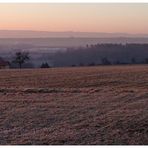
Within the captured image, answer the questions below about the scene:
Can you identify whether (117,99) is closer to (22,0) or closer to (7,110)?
(7,110)

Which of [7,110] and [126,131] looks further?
[7,110]

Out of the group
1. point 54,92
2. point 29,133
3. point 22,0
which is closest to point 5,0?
point 22,0

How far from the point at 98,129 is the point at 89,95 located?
6.19 m

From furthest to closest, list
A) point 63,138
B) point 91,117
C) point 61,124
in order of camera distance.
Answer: point 91,117 < point 61,124 < point 63,138

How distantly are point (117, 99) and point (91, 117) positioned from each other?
358 centimetres

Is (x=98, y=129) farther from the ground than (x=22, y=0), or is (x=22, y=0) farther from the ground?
(x=22, y=0)

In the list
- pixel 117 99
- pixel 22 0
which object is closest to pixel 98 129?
pixel 22 0

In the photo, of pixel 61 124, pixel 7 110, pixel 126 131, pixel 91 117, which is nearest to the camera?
pixel 126 131

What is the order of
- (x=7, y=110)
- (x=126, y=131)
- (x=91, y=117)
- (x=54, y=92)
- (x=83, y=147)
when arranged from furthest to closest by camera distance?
(x=54, y=92)
(x=7, y=110)
(x=91, y=117)
(x=126, y=131)
(x=83, y=147)

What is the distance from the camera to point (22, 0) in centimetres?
861

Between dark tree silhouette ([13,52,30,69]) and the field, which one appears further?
dark tree silhouette ([13,52,30,69])

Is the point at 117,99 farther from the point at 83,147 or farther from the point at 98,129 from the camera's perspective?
the point at 83,147

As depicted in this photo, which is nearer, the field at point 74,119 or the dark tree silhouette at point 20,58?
the field at point 74,119

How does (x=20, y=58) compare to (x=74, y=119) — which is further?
(x=20, y=58)
